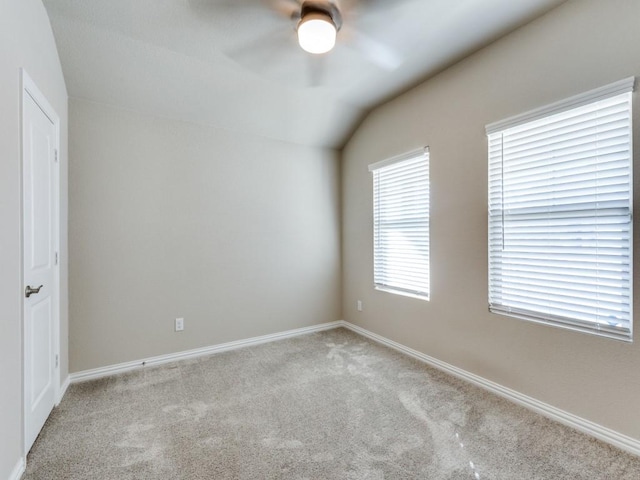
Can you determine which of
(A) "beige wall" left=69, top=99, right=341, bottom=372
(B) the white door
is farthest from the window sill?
(B) the white door

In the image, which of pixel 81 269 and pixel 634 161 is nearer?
pixel 634 161

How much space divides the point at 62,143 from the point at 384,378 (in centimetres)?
340

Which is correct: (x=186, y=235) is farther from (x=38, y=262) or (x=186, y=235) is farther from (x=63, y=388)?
(x=63, y=388)

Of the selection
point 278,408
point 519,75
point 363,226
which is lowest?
point 278,408

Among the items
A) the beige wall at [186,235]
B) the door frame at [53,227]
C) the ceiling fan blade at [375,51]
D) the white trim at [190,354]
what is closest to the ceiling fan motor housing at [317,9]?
the ceiling fan blade at [375,51]

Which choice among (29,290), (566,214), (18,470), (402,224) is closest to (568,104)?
(566,214)

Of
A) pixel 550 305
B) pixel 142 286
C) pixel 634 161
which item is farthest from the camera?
pixel 142 286

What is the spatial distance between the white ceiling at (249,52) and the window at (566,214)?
2.65ft

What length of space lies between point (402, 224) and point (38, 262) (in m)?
3.10

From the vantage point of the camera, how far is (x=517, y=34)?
221 cm

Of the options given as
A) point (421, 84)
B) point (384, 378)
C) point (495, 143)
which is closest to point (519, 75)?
point (495, 143)

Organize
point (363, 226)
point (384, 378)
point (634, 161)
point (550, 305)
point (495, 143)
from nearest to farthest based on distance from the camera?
point (634, 161), point (550, 305), point (495, 143), point (384, 378), point (363, 226)

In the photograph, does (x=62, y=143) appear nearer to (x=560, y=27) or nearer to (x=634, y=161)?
(x=560, y=27)

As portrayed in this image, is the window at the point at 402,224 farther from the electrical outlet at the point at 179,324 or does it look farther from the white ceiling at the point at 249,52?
the electrical outlet at the point at 179,324
